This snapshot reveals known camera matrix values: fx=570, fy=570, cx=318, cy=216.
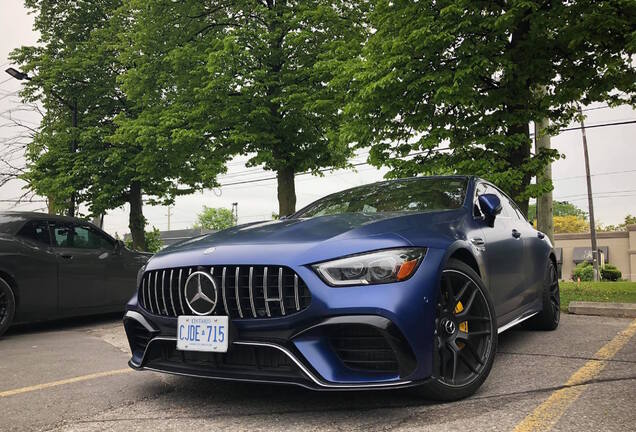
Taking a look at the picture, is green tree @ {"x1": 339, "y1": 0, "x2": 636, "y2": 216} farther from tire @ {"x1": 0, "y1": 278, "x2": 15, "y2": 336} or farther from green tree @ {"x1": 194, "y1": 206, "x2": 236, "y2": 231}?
green tree @ {"x1": 194, "y1": 206, "x2": 236, "y2": 231}

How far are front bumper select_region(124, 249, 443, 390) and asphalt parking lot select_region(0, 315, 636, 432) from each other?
24 centimetres

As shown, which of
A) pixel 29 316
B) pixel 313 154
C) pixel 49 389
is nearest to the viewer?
pixel 49 389

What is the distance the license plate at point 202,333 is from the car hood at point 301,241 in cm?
32

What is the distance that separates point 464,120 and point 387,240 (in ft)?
29.2

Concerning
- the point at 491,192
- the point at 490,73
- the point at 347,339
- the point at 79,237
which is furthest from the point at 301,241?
the point at 490,73

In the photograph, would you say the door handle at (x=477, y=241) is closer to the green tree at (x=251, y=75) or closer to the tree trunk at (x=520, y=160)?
the tree trunk at (x=520, y=160)

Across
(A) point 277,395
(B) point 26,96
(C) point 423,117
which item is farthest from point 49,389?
(B) point 26,96

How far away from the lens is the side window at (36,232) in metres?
6.77

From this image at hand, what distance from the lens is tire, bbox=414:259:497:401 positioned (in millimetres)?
3027

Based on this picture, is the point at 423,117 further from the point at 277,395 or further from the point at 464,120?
the point at 277,395

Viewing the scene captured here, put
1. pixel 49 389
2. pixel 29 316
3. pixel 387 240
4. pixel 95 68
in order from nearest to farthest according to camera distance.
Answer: pixel 387 240 → pixel 49 389 → pixel 29 316 → pixel 95 68

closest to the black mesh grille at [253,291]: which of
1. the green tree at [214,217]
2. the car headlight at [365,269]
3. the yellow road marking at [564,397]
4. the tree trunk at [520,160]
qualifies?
the car headlight at [365,269]

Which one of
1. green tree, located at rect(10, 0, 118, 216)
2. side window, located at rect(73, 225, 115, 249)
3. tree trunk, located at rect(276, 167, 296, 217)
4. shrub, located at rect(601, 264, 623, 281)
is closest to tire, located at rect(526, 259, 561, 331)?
side window, located at rect(73, 225, 115, 249)

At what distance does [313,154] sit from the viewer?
16766 mm
